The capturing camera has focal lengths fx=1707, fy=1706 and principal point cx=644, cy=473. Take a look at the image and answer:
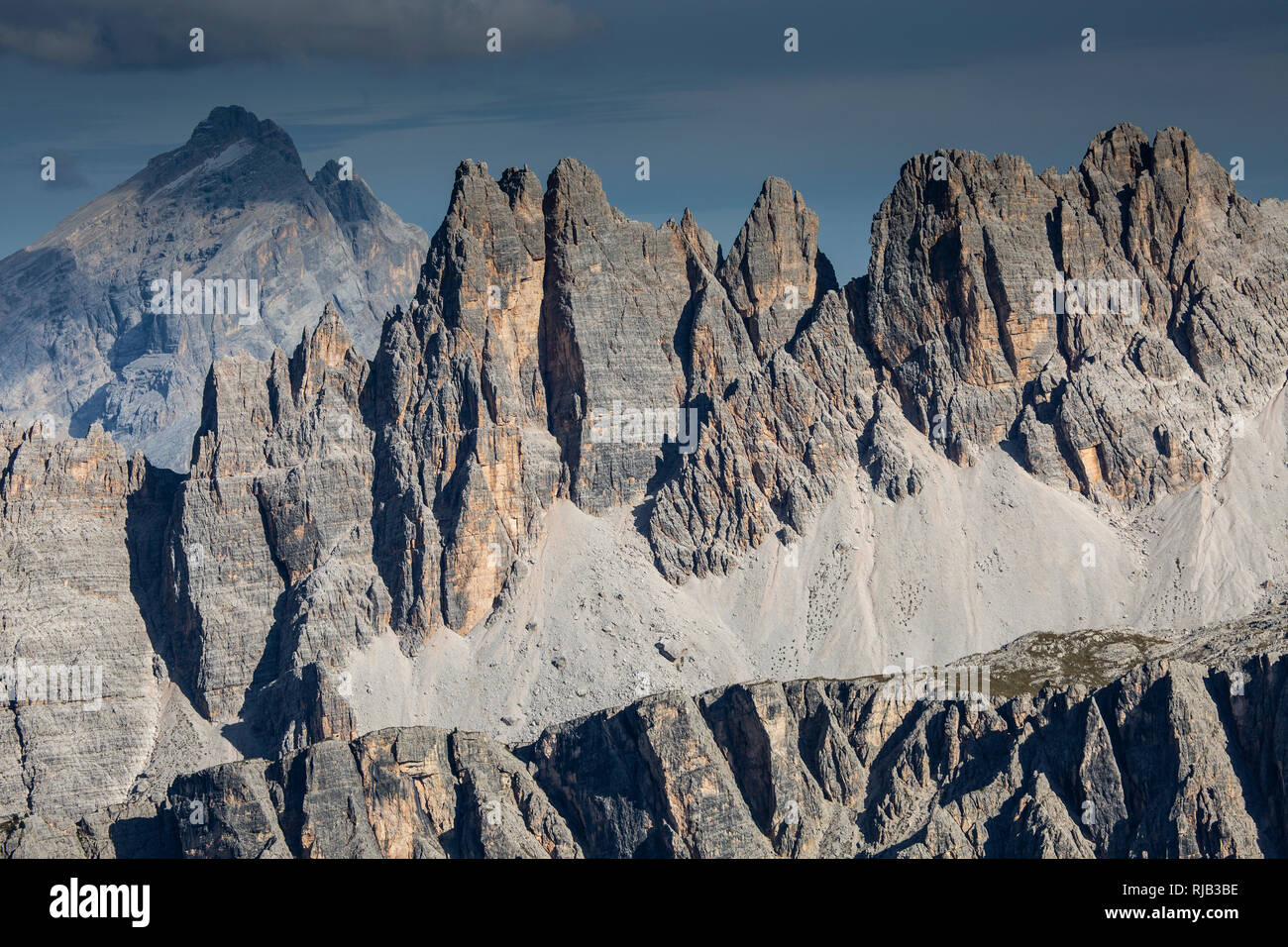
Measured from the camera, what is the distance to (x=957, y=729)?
180500mm

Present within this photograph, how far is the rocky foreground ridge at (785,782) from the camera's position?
160 m

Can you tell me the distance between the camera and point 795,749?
602ft

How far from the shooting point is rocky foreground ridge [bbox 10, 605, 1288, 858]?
525 feet

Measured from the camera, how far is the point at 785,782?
586 feet

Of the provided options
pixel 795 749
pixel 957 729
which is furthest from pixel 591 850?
pixel 957 729
